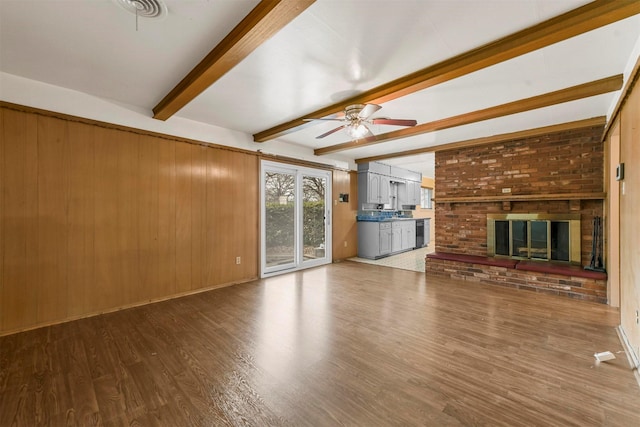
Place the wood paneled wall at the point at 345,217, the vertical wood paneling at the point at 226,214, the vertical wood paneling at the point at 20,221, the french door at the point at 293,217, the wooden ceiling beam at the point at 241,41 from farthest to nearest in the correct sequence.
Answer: the wood paneled wall at the point at 345,217
the french door at the point at 293,217
the vertical wood paneling at the point at 226,214
the vertical wood paneling at the point at 20,221
the wooden ceiling beam at the point at 241,41

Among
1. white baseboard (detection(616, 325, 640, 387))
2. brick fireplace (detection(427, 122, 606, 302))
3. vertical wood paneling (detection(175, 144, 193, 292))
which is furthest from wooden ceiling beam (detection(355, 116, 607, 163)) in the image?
vertical wood paneling (detection(175, 144, 193, 292))

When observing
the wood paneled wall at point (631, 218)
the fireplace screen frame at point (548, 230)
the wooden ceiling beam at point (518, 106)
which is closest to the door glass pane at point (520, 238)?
the fireplace screen frame at point (548, 230)

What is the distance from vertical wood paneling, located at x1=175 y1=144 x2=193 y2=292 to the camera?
3.80 meters

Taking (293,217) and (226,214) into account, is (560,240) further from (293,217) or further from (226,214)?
(226,214)

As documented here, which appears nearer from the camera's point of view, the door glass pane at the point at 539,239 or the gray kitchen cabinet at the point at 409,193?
the door glass pane at the point at 539,239

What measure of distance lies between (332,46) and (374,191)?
499 centimetres

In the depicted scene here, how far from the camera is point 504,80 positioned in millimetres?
2670

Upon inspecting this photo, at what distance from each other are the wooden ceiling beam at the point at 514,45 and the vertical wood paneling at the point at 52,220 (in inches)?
129

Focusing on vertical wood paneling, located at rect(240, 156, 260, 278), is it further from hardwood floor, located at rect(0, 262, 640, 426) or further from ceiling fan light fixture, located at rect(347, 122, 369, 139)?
ceiling fan light fixture, located at rect(347, 122, 369, 139)

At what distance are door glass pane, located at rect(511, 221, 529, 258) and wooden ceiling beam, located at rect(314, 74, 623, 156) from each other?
2.10m

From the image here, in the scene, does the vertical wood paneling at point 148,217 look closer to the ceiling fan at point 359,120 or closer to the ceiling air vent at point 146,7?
the ceiling air vent at point 146,7

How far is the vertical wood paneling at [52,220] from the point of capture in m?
2.78

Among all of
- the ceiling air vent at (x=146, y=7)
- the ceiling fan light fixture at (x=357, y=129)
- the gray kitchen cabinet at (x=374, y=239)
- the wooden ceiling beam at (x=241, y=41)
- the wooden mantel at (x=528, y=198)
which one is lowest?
the gray kitchen cabinet at (x=374, y=239)

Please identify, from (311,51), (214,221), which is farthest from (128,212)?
(311,51)
